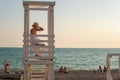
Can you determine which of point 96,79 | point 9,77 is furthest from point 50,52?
point 96,79

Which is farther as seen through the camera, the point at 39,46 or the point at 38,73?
the point at 38,73

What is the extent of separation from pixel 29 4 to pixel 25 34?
33.1 inches

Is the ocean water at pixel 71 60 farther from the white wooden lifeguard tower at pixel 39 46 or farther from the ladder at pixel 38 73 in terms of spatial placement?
the white wooden lifeguard tower at pixel 39 46

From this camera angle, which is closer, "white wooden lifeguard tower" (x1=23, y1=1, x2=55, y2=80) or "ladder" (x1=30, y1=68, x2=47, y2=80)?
"white wooden lifeguard tower" (x1=23, y1=1, x2=55, y2=80)

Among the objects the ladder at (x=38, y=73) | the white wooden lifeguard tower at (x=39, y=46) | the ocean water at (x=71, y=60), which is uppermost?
the white wooden lifeguard tower at (x=39, y=46)

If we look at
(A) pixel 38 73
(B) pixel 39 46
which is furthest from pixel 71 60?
(B) pixel 39 46

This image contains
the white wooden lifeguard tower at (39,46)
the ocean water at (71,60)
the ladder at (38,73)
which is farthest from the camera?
the ocean water at (71,60)

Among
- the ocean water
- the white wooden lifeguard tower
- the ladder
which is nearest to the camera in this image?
the white wooden lifeguard tower

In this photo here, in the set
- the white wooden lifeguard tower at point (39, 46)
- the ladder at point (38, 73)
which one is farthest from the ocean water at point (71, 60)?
the white wooden lifeguard tower at point (39, 46)

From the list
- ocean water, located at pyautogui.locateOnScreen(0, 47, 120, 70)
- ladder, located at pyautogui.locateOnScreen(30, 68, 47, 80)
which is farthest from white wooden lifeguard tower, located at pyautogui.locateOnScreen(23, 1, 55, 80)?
ocean water, located at pyautogui.locateOnScreen(0, 47, 120, 70)

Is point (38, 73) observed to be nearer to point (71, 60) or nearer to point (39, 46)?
point (39, 46)

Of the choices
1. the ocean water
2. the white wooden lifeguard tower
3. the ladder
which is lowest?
the ocean water

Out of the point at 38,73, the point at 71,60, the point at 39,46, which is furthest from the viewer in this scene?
the point at 71,60

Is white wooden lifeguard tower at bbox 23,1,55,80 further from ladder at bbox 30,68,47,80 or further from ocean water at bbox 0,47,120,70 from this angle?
ocean water at bbox 0,47,120,70
